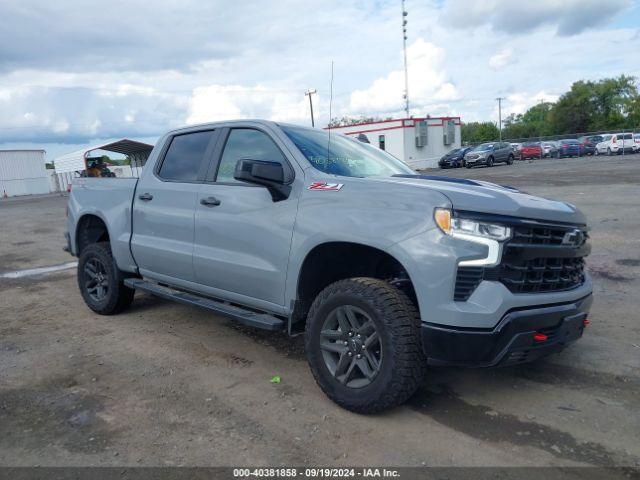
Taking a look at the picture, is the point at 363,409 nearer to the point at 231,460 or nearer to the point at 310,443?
the point at 310,443

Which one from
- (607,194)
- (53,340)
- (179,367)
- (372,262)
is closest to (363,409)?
(372,262)

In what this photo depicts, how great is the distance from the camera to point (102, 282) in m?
5.79

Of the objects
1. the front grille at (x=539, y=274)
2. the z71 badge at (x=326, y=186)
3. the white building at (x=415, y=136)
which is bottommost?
the front grille at (x=539, y=274)

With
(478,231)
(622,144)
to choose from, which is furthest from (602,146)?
(478,231)

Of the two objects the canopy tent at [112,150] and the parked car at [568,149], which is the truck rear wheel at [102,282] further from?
the parked car at [568,149]

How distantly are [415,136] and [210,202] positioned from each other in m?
40.6

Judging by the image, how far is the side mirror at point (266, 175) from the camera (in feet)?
11.8

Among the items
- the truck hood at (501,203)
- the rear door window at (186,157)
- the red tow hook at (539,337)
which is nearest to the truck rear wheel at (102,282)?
the rear door window at (186,157)

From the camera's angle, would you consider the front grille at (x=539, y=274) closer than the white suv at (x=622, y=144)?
Yes

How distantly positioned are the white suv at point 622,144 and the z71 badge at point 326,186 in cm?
4389

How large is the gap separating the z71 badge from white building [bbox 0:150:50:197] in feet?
150

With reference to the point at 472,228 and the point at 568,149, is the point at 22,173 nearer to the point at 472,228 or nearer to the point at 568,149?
the point at 568,149

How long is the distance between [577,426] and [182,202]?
3374 millimetres

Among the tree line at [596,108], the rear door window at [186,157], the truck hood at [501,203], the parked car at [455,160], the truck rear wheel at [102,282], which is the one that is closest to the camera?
the truck hood at [501,203]
